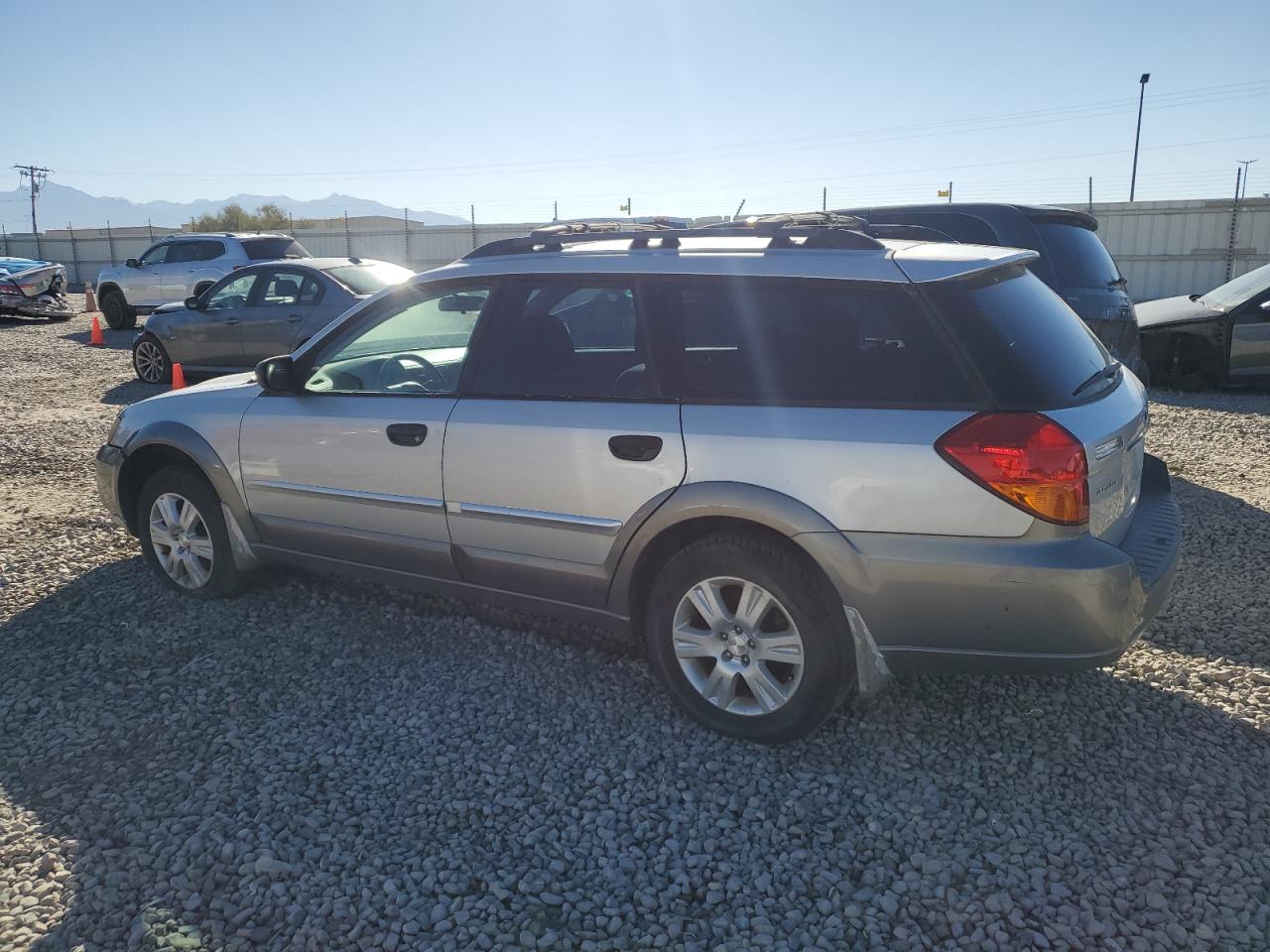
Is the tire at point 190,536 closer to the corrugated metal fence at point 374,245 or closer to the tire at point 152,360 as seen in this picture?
the tire at point 152,360

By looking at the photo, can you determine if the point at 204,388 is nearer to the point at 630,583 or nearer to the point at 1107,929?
the point at 630,583

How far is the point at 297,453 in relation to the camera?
4.43 metres

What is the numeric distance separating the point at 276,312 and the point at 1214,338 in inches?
396

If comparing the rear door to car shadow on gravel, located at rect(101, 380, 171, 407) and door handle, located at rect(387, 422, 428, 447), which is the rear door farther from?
door handle, located at rect(387, 422, 428, 447)

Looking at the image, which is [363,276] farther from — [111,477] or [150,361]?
[111,477]

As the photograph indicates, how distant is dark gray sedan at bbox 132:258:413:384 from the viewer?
10641 millimetres

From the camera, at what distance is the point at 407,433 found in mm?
4062

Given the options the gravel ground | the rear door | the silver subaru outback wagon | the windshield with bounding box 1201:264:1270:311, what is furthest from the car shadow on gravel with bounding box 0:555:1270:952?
the windshield with bounding box 1201:264:1270:311

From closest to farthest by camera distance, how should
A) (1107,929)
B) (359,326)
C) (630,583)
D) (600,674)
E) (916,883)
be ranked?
(1107,929), (916,883), (630,583), (600,674), (359,326)

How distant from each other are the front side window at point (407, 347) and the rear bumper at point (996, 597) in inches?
71.3

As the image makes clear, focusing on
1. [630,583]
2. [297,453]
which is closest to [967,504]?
[630,583]

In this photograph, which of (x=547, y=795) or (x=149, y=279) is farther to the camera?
(x=149, y=279)

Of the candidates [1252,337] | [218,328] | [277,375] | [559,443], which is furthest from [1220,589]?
[218,328]

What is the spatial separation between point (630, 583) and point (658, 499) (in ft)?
1.24
